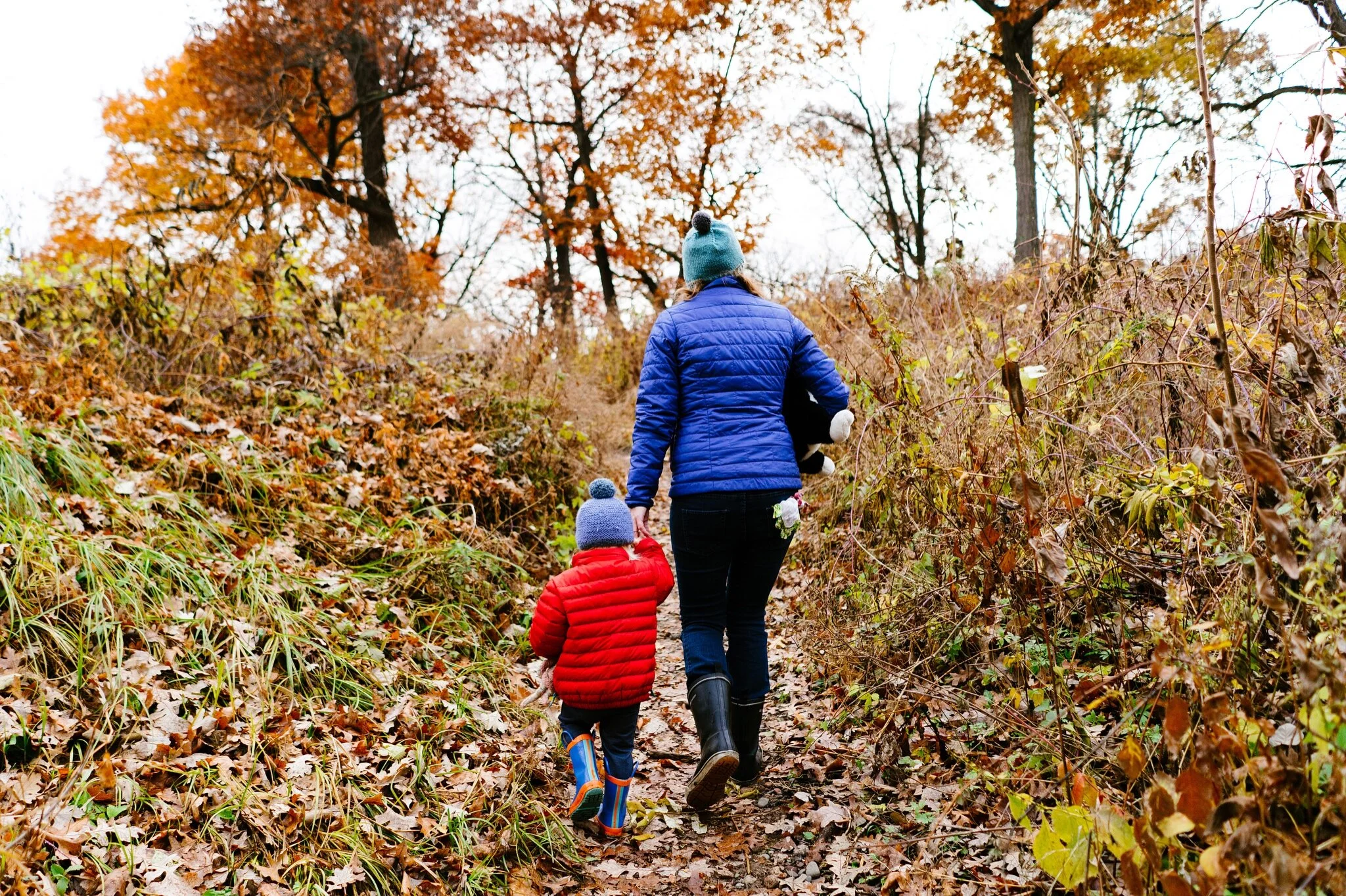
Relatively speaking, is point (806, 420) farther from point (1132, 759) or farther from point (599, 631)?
point (1132, 759)

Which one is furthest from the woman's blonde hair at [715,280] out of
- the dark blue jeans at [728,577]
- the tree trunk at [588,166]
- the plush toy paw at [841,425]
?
the tree trunk at [588,166]

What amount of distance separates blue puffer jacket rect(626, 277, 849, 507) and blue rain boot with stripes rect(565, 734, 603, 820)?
1028 millimetres

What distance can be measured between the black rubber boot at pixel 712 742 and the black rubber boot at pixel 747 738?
0.14 metres

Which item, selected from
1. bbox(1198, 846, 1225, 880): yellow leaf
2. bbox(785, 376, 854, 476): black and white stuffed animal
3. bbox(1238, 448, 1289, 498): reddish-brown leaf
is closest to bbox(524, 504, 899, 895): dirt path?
bbox(785, 376, 854, 476): black and white stuffed animal

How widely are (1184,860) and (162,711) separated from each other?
339 centimetres

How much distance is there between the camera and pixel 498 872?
121 inches

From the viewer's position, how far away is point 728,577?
360 centimetres

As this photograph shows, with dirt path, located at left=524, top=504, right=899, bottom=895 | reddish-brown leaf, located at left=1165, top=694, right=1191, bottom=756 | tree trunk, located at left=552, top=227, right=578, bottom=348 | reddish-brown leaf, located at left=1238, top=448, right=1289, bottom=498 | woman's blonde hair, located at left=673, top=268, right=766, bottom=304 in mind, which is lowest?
dirt path, located at left=524, top=504, right=899, bottom=895

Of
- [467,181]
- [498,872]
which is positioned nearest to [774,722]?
[498,872]

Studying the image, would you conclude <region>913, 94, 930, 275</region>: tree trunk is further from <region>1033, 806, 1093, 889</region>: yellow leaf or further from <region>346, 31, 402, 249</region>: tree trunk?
<region>1033, 806, 1093, 889</region>: yellow leaf

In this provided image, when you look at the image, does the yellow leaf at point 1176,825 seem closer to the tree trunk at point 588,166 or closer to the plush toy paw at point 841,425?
the plush toy paw at point 841,425

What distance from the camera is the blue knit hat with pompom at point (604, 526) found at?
3482 millimetres

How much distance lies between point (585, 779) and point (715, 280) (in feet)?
7.08

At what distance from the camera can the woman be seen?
337cm
